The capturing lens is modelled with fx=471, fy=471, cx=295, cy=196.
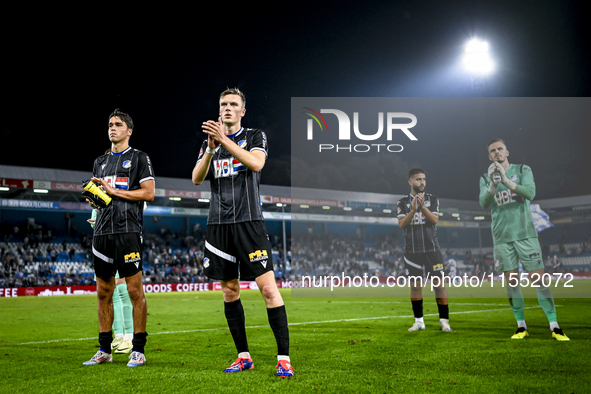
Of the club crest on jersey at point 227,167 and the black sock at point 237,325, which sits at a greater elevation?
the club crest on jersey at point 227,167

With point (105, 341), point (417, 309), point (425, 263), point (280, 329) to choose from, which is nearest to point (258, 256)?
point (280, 329)

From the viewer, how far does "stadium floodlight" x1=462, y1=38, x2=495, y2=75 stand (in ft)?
82.7

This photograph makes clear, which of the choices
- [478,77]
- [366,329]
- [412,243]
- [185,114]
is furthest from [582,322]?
[185,114]

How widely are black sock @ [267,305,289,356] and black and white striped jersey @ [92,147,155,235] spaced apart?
188cm

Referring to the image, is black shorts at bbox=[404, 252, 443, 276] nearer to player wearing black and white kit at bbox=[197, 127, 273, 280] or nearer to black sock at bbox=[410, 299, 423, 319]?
black sock at bbox=[410, 299, 423, 319]

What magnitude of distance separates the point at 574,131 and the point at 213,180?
1765 inches

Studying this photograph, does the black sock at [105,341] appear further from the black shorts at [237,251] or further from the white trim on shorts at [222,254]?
the white trim on shorts at [222,254]

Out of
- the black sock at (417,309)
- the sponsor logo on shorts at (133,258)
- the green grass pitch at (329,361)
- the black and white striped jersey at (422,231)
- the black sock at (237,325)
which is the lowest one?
the green grass pitch at (329,361)

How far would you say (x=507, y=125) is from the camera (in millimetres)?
32688

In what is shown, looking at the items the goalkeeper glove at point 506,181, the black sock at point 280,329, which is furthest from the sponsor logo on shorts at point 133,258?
the goalkeeper glove at point 506,181

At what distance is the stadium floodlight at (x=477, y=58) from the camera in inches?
992

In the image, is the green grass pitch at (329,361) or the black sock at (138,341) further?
the black sock at (138,341)

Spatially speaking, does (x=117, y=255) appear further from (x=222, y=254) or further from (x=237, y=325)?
(x=237, y=325)

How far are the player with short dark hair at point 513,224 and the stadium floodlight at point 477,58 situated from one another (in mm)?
20287
